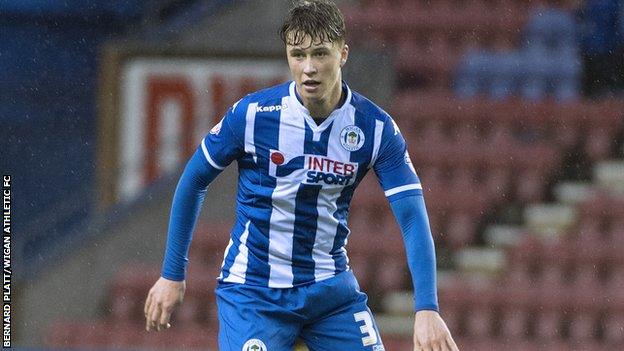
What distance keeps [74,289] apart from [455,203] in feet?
8.76

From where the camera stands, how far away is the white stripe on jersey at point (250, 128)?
404 centimetres

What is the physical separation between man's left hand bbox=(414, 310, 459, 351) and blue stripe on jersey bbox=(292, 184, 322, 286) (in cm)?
40

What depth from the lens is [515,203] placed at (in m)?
9.24

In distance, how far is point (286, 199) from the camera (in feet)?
13.3

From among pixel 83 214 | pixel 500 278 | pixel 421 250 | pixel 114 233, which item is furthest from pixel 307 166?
pixel 83 214

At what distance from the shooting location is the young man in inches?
158

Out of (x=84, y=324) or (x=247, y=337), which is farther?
(x=84, y=324)

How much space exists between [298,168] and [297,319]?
1.46 feet

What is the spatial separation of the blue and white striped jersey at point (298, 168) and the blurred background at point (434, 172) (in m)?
4.17

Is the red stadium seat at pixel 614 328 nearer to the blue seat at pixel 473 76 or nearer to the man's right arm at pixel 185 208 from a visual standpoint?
the blue seat at pixel 473 76

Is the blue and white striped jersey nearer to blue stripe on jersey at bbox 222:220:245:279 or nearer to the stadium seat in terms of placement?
blue stripe on jersey at bbox 222:220:245:279

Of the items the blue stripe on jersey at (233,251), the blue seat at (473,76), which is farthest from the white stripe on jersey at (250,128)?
the blue seat at (473,76)

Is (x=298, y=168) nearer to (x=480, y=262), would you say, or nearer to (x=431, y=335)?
(x=431, y=335)

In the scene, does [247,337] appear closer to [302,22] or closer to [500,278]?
[302,22]
